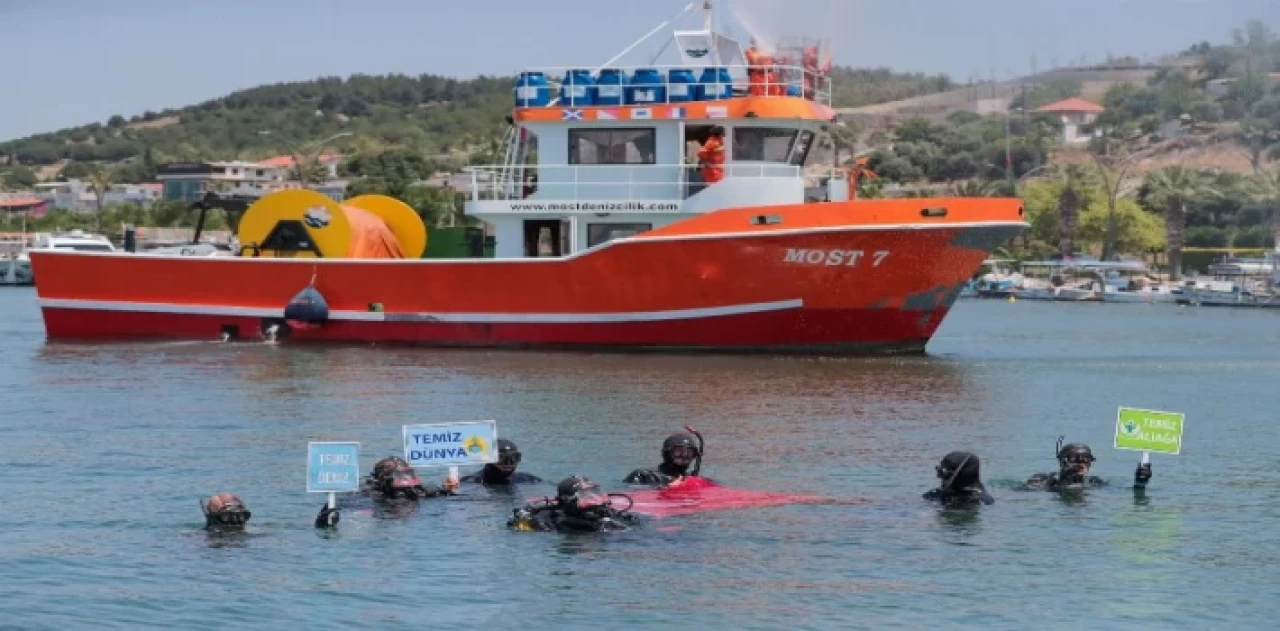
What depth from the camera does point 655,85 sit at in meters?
39.3

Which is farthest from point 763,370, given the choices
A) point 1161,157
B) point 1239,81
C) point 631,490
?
point 1239,81

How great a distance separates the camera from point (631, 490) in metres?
21.4

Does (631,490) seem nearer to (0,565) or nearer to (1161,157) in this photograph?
(0,565)

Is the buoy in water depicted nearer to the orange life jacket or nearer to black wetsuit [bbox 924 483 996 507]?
the orange life jacket

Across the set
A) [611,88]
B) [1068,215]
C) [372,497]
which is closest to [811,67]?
[611,88]

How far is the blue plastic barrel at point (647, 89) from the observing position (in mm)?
39406

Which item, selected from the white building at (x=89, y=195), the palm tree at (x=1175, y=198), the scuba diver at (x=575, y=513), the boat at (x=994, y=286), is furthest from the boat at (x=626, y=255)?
the white building at (x=89, y=195)

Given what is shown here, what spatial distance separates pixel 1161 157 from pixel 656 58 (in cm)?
12736

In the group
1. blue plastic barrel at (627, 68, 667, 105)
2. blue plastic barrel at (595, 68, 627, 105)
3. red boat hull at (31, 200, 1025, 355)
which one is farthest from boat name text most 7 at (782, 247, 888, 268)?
blue plastic barrel at (595, 68, 627, 105)

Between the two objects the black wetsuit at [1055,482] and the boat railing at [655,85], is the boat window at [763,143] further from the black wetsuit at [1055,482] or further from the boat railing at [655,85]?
the black wetsuit at [1055,482]

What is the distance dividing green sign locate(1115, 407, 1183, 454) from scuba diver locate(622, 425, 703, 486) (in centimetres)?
455

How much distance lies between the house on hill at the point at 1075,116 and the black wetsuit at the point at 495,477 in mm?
154980

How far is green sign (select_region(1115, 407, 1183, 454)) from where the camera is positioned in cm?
2127

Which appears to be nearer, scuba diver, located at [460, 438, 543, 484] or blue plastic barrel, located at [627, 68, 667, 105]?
scuba diver, located at [460, 438, 543, 484]
